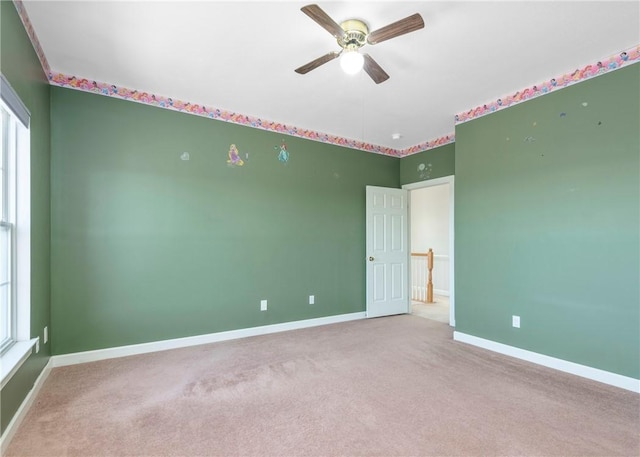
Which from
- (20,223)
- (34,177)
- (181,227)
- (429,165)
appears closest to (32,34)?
(34,177)

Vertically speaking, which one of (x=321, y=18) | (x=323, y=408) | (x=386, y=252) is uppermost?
(x=321, y=18)

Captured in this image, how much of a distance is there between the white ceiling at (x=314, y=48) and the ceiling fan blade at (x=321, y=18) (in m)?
0.19

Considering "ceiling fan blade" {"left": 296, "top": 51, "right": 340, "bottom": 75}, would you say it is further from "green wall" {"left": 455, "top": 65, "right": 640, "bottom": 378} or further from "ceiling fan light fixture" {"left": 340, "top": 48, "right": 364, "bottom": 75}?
"green wall" {"left": 455, "top": 65, "right": 640, "bottom": 378}

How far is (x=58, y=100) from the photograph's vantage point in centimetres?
302

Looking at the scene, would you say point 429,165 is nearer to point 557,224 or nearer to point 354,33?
point 557,224

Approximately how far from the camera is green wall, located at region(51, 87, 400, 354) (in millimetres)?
3072

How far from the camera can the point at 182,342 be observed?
3.53m

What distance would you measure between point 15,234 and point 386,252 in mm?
4235

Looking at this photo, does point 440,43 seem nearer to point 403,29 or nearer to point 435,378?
point 403,29

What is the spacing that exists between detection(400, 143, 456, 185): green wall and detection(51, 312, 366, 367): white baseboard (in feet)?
8.05

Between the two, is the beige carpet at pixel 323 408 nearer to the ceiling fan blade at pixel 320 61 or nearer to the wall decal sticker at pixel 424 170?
the ceiling fan blade at pixel 320 61

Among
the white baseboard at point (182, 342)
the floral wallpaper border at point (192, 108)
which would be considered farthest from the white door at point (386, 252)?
the floral wallpaper border at point (192, 108)

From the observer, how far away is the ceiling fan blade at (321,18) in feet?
5.91

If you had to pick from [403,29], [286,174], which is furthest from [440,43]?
[286,174]
